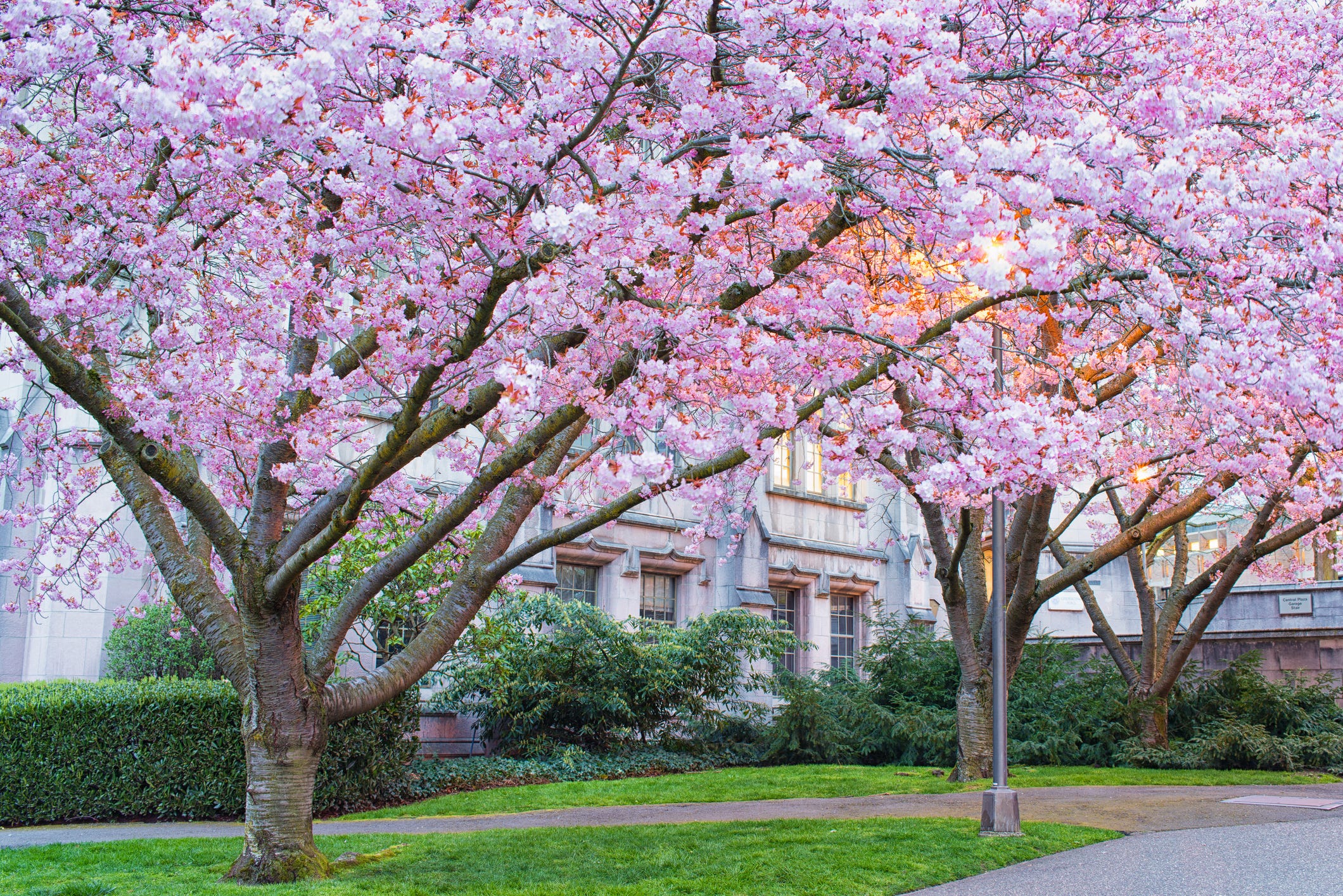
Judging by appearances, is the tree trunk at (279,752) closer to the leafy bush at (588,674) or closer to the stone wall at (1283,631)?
the leafy bush at (588,674)

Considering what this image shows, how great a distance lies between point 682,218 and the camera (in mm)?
Answer: 7590

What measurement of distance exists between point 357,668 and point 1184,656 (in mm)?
13126

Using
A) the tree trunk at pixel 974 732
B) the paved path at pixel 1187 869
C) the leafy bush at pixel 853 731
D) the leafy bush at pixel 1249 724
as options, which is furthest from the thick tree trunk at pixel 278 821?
the leafy bush at pixel 1249 724

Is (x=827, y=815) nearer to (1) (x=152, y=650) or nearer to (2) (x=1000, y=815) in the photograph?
(2) (x=1000, y=815)

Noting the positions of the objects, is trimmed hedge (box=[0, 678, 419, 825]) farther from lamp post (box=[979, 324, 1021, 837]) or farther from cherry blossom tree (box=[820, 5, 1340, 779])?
cherry blossom tree (box=[820, 5, 1340, 779])

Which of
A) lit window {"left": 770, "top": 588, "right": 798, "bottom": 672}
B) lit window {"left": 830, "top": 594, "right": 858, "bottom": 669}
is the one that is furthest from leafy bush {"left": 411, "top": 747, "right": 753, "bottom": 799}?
lit window {"left": 830, "top": 594, "right": 858, "bottom": 669}

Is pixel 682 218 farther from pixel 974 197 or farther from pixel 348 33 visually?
pixel 348 33

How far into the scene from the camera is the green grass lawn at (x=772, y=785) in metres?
13.0

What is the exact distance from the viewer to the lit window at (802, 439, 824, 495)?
24.8 metres

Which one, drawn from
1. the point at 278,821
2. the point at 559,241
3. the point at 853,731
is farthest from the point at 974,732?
the point at 559,241

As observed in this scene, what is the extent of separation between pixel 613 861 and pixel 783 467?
53.9 ft

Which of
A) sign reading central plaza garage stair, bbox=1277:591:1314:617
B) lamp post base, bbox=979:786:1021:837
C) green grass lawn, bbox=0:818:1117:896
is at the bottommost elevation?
green grass lawn, bbox=0:818:1117:896

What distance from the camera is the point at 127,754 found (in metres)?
11.8

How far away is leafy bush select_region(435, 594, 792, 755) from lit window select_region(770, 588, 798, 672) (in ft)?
18.7
